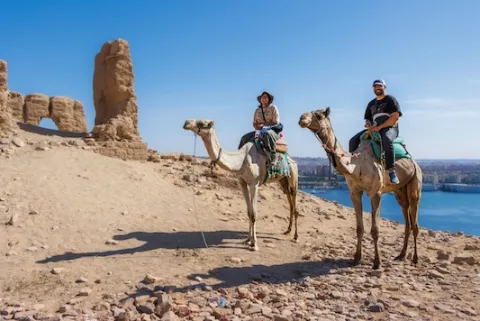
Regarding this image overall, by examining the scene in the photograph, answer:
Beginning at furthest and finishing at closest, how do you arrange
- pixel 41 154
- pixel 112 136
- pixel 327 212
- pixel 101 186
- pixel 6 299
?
pixel 112 136 → pixel 327 212 → pixel 41 154 → pixel 101 186 → pixel 6 299

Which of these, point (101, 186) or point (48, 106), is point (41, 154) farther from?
point (48, 106)

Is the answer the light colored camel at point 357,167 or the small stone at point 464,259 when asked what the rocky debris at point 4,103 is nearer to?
the light colored camel at point 357,167

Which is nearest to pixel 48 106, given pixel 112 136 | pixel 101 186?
pixel 112 136

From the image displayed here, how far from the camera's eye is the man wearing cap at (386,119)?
623 cm

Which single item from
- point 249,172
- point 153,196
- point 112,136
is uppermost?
point 112,136

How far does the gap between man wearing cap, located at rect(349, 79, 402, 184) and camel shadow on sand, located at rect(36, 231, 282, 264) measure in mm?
3193

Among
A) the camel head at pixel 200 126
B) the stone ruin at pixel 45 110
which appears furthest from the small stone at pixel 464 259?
the stone ruin at pixel 45 110

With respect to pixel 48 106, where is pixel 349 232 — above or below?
below

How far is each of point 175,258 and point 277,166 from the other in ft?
9.48

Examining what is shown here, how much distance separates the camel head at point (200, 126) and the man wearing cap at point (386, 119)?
291 centimetres

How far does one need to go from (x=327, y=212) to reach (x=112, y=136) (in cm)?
803

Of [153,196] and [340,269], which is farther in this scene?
[153,196]

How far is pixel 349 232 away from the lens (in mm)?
9781

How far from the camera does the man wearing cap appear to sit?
20.5ft
